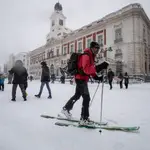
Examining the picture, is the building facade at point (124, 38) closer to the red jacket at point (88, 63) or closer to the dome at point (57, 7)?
the dome at point (57, 7)

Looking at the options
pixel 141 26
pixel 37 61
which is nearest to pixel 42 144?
pixel 141 26

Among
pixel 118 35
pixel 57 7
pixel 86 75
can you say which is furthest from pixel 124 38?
pixel 57 7

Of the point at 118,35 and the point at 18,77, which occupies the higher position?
the point at 118,35

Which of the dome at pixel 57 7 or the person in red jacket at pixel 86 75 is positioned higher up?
the dome at pixel 57 7

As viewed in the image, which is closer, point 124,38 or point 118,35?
point 124,38

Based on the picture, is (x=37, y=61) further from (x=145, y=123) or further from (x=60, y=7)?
(x=145, y=123)

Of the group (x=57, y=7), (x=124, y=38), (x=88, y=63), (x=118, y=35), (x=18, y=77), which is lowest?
(x=18, y=77)

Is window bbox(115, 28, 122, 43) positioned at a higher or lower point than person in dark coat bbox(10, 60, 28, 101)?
higher

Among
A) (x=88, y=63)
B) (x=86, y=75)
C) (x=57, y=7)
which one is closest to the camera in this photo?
(x=88, y=63)

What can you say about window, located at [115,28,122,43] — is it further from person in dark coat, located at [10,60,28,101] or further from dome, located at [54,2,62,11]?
dome, located at [54,2,62,11]

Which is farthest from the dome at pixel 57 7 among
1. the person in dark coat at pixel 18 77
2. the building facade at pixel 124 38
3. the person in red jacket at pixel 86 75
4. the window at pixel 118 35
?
the person in red jacket at pixel 86 75

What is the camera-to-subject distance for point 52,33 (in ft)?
153

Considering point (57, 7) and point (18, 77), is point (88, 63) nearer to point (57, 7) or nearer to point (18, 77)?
point (18, 77)

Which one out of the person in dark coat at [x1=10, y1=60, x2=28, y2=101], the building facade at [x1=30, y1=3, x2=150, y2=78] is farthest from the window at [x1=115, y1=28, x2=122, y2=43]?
the person in dark coat at [x1=10, y1=60, x2=28, y2=101]
